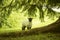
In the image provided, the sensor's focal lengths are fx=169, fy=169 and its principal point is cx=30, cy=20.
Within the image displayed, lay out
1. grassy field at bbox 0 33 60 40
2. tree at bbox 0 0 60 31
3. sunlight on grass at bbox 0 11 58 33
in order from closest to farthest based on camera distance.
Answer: tree at bbox 0 0 60 31 → grassy field at bbox 0 33 60 40 → sunlight on grass at bbox 0 11 58 33

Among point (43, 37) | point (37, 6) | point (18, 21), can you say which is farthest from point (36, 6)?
point (18, 21)

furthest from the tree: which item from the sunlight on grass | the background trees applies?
the sunlight on grass

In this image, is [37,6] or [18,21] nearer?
[37,6]

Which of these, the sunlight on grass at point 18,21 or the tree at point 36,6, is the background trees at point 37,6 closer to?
the tree at point 36,6

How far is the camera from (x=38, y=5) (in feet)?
11.5

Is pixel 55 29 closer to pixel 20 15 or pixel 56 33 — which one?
pixel 56 33

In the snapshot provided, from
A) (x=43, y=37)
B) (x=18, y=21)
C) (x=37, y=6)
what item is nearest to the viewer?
(x=37, y=6)

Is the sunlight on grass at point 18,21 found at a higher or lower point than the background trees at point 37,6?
lower

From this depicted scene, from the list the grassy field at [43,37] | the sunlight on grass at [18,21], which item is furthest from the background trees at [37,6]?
the sunlight on grass at [18,21]

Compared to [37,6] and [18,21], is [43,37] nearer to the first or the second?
[37,6]

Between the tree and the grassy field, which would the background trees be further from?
the grassy field

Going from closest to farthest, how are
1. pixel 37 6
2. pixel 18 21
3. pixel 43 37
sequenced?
pixel 37 6, pixel 43 37, pixel 18 21

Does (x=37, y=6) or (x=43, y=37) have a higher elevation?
(x=37, y=6)

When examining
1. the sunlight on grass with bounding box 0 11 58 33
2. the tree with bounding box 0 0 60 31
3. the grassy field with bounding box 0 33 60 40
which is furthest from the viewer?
the sunlight on grass with bounding box 0 11 58 33
